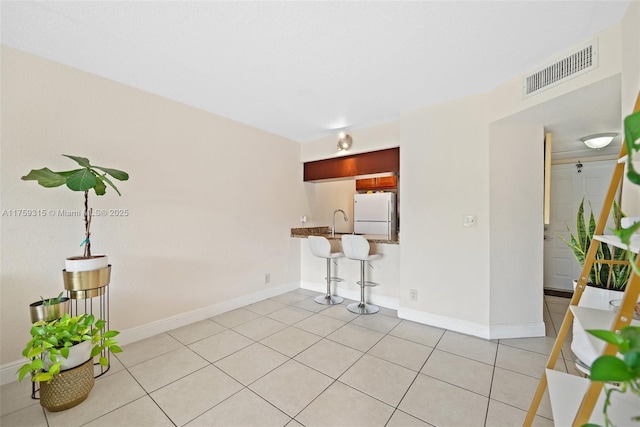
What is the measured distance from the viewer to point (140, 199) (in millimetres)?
2402

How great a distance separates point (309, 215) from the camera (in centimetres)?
435

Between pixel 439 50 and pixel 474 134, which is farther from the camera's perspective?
pixel 474 134

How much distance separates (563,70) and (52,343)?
3.84m

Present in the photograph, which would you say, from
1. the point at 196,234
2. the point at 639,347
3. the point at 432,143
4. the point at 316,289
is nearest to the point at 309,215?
the point at 316,289

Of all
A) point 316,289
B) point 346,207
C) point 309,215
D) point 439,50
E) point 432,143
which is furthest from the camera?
point 346,207

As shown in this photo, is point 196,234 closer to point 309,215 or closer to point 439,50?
point 309,215

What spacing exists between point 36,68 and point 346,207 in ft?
15.0

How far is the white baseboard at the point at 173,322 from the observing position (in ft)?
5.79

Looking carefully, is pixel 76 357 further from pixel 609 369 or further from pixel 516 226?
pixel 516 226

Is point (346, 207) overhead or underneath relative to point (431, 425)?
overhead

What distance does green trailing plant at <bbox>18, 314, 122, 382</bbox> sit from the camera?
142cm

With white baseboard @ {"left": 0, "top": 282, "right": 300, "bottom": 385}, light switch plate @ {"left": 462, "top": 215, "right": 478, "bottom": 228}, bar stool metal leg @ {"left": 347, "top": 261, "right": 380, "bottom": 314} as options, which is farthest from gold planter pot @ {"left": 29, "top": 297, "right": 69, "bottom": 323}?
light switch plate @ {"left": 462, "top": 215, "right": 478, "bottom": 228}

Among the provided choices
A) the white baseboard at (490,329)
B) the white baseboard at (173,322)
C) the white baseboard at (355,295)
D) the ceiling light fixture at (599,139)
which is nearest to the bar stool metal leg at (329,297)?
the white baseboard at (355,295)

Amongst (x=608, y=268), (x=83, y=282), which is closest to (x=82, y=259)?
(x=83, y=282)
